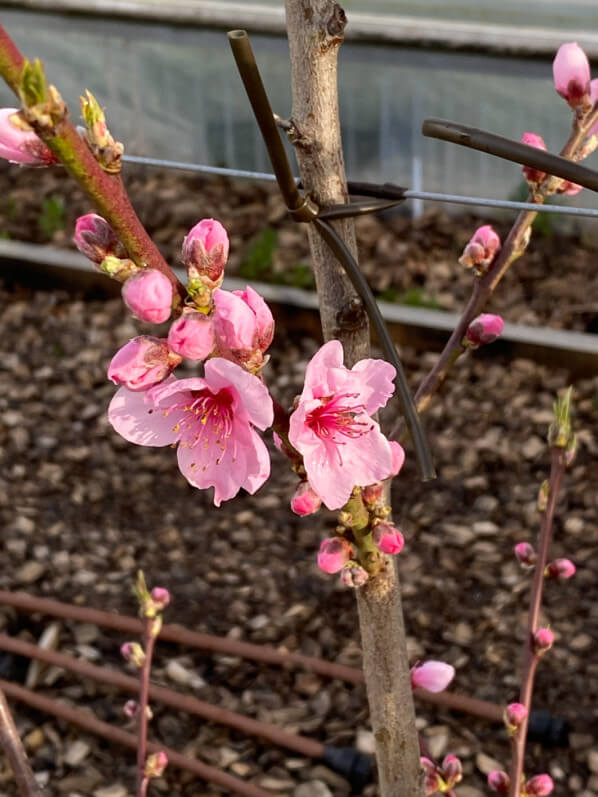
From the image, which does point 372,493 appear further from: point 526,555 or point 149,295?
point 526,555

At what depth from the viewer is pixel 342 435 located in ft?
3.41

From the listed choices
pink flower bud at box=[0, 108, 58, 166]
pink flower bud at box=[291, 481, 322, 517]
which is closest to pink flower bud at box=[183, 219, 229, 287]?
pink flower bud at box=[0, 108, 58, 166]

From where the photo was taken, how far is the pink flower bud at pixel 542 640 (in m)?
1.57

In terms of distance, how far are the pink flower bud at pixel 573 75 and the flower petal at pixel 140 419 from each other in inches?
26.2

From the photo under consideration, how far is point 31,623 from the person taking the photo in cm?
270

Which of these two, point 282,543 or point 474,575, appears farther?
point 282,543

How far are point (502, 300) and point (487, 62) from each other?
998 mm

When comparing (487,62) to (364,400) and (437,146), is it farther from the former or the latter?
(364,400)

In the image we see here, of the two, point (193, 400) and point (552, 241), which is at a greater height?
point (552, 241)

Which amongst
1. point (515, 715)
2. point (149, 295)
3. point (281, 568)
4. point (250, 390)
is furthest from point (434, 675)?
point (281, 568)

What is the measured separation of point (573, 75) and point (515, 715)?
954 mm

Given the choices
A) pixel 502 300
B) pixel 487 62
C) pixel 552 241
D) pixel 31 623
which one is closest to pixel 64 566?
pixel 31 623

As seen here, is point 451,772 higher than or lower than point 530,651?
lower

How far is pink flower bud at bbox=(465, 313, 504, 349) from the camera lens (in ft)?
4.23
